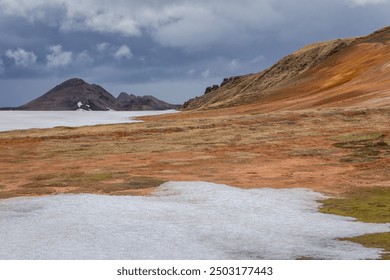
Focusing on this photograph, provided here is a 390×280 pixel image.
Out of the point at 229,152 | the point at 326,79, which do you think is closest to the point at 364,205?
the point at 229,152

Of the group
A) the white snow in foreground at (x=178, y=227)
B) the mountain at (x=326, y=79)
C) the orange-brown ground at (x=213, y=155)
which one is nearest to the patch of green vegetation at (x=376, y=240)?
the white snow in foreground at (x=178, y=227)

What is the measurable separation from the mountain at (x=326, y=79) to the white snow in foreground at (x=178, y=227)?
4736cm

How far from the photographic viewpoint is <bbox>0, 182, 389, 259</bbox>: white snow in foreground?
13.9 meters

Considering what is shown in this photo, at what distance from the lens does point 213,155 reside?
3806 centimetres

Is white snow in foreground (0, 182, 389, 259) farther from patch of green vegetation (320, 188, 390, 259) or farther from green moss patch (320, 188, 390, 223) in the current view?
green moss patch (320, 188, 390, 223)

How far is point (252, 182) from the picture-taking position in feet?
88.8

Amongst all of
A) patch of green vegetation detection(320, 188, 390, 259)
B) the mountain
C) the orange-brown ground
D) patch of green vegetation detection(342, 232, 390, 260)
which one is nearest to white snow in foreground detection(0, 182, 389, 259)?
patch of green vegetation detection(342, 232, 390, 260)

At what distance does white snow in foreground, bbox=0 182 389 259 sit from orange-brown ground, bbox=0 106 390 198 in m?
3.26

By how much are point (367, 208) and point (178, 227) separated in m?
7.93

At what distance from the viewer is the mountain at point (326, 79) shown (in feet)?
248

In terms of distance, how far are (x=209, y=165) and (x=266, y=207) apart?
13056 millimetres

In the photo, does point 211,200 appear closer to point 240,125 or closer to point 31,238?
point 31,238

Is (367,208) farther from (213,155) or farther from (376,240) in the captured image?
(213,155)

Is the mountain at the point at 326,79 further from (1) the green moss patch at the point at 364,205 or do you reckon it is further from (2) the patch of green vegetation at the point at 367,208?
(2) the patch of green vegetation at the point at 367,208
